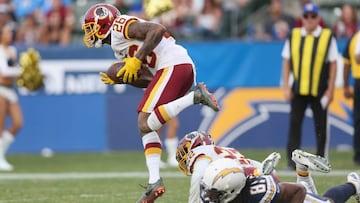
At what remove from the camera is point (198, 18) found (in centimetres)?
1764

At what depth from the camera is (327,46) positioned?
12195 mm

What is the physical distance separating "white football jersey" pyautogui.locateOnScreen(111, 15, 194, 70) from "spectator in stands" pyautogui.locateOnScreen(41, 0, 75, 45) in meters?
8.23

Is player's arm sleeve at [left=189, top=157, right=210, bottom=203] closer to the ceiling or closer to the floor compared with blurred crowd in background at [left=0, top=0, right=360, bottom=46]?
closer to the ceiling

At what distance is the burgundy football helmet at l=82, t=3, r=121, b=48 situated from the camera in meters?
8.92

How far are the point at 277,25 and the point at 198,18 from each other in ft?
5.49

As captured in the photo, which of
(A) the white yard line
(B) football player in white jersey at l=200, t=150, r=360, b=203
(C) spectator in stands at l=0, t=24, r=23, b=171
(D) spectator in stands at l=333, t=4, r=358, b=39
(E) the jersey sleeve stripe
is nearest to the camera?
(B) football player in white jersey at l=200, t=150, r=360, b=203

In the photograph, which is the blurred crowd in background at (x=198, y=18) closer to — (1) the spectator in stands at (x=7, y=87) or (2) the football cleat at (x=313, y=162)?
(1) the spectator in stands at (x=7, y=87)

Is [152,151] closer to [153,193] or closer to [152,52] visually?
[153,193]

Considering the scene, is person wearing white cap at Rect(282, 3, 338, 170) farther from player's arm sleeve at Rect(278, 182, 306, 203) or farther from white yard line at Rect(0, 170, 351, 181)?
player's arm sleeve at Rect(278, 182, 306, 203)

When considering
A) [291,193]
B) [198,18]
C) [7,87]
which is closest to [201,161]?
[291,193]

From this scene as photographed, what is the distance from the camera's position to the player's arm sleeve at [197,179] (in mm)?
7262

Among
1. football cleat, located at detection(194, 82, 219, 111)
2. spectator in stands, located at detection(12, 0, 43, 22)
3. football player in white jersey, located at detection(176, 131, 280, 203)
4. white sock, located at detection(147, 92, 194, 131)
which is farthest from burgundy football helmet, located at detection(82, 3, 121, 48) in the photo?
spectator in stands, located at detection(12, 0, 43, 22)

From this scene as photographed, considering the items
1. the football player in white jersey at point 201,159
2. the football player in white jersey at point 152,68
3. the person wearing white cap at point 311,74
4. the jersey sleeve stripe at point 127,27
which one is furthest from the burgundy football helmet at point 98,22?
the person wearing white cap at point 311,74

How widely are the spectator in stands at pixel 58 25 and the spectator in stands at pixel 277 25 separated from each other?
3532 millimetres
